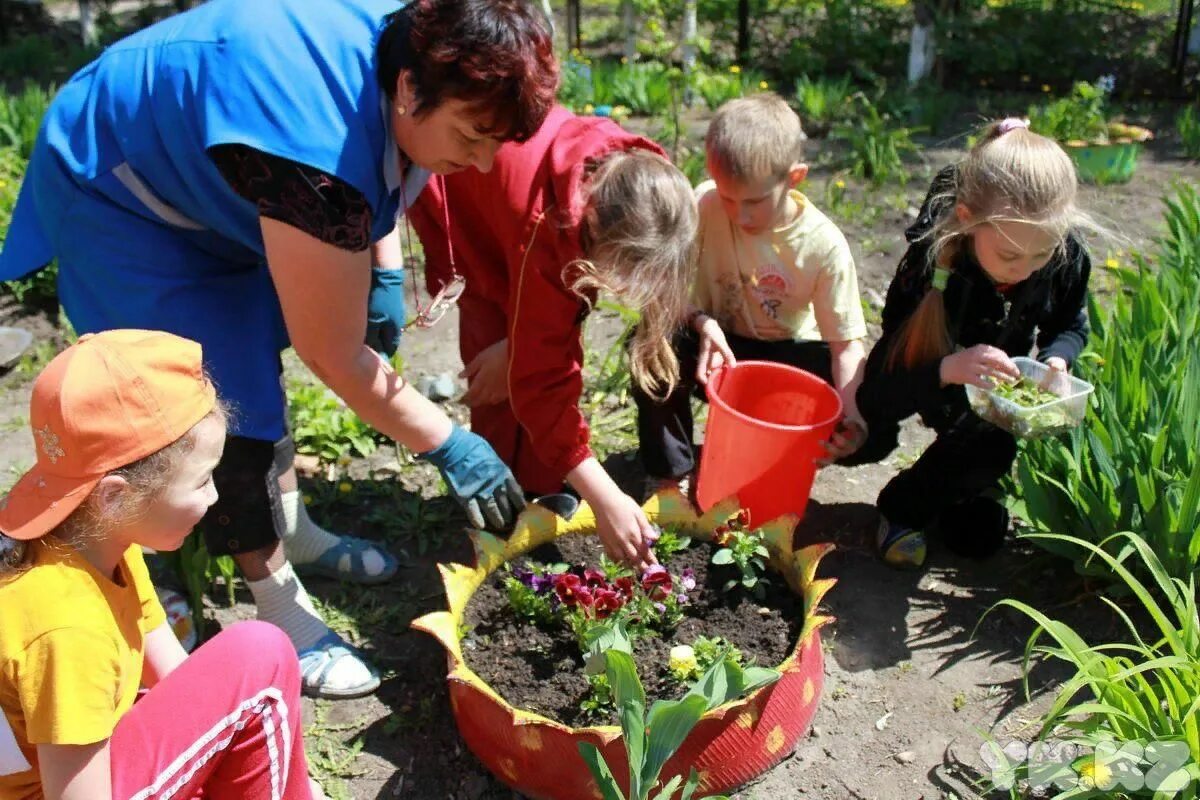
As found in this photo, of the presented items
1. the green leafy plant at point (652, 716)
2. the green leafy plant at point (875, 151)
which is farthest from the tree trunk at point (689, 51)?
the green leafy plant at point (652, 716)

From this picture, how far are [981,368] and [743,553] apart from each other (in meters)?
0.59

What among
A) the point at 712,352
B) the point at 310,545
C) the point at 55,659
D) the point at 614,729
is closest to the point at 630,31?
the point at 712,352

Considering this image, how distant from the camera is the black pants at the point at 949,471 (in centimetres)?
239

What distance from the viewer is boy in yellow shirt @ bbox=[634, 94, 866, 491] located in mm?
2359

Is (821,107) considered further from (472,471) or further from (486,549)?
(472,471)

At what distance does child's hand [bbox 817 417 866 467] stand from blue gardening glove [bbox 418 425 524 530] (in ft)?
2.62

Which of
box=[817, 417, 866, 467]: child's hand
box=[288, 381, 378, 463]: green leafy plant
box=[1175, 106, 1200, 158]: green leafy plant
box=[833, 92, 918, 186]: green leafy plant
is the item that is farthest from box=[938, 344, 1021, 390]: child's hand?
box=[1175, 106, 1200, 158]: green leafy plant

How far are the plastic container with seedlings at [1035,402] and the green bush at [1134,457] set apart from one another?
0.17 meters

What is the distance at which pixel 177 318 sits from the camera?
184 centimetres

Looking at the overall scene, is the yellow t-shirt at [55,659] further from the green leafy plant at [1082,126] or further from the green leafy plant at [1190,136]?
the green leafy plant at [1190,136]

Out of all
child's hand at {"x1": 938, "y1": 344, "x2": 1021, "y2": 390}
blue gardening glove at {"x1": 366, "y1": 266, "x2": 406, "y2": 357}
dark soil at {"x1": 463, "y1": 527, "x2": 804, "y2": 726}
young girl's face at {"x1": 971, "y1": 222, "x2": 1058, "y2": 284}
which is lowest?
→ dark soil at {"x1": 463, "y1": 527, "x2": 804, "y2": 726}

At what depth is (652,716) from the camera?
4.99ft

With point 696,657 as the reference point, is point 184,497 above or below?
above

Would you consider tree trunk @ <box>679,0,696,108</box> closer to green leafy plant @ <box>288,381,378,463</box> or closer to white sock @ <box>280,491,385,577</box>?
green leafy plant @ <box>288,381,378,463</box>
